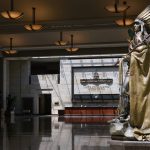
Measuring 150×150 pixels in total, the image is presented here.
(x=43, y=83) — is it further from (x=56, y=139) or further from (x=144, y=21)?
(x=144, y=21)

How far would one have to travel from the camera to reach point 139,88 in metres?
5.21

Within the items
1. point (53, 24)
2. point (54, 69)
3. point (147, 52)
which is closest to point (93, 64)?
point (54, 69)

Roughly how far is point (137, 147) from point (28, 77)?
3277 centimetres

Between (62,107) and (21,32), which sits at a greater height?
(21,32)

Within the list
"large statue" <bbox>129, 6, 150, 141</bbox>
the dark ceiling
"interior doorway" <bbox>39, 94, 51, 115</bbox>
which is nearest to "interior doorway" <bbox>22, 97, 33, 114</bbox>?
"interior doorway" <bbox>39, 94, 51, 115</bbox>

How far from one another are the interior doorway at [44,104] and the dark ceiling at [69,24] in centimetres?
1033

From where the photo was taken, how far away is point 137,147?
484 cm

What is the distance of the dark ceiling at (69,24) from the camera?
15992mm

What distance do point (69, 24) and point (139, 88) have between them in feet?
47.8

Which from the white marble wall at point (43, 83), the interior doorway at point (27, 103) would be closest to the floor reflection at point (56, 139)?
the white marble wall at point (43, 83)

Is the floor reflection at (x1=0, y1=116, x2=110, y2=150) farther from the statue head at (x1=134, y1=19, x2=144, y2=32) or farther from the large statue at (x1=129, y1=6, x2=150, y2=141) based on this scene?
the statue head at (x1=134, y1=19, x2=144, y2=32)

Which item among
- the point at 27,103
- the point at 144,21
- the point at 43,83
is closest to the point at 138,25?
the point at 144,21

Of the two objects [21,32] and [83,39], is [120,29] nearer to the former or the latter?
[83,39]

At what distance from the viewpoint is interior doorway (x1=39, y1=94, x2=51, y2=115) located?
37875 millimetres
